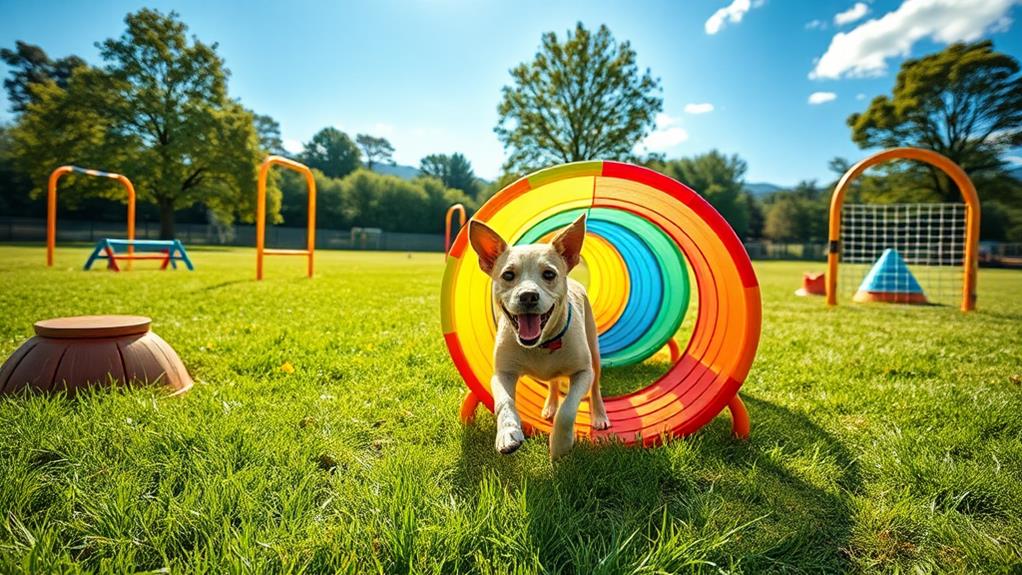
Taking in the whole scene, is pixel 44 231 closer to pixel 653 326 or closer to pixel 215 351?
pixel 215 351

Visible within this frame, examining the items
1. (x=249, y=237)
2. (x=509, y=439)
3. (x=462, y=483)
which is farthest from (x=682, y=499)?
(x=249, y=237)

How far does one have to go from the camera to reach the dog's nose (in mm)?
2725

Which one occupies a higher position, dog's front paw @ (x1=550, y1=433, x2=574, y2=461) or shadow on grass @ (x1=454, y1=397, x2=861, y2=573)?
dog's front paw @ (x1=550, y1=433, x2=574, y2=461)

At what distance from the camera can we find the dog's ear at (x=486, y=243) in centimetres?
303

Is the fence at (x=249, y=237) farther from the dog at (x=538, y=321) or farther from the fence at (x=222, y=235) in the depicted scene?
the dog at (x=538, y=321)

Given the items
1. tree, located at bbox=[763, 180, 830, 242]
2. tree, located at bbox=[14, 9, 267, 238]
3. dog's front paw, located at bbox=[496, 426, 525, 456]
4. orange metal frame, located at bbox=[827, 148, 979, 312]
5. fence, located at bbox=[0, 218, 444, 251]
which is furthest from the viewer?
tree, located at bbox=[763, 180, 830, 242]

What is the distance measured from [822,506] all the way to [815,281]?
1365 cm

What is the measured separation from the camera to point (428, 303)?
991cm

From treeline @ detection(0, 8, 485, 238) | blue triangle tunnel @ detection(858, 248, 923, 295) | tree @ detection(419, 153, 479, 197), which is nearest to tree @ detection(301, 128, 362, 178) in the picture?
tree @ detection(419, 153, 479, 197)

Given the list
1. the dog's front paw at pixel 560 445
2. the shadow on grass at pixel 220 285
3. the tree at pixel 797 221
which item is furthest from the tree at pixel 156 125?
the tree at pixel 797 221

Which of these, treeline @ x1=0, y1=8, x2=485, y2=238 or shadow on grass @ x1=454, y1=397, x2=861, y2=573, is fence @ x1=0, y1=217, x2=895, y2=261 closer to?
treeline @ x1=0, y1=8, x2=485, y2=238

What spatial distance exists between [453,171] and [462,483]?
306ft

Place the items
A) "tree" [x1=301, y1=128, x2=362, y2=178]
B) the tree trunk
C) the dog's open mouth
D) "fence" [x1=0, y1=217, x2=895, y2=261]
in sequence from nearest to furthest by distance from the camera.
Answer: the dog's open mouth < the tree trunk < "fence" [x1=0, y1=217, x2=895, y2=261] < "tree" [x1=301, y1=128, x2=362, y2=178]

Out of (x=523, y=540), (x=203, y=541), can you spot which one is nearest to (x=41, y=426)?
(x=203, y=541)
